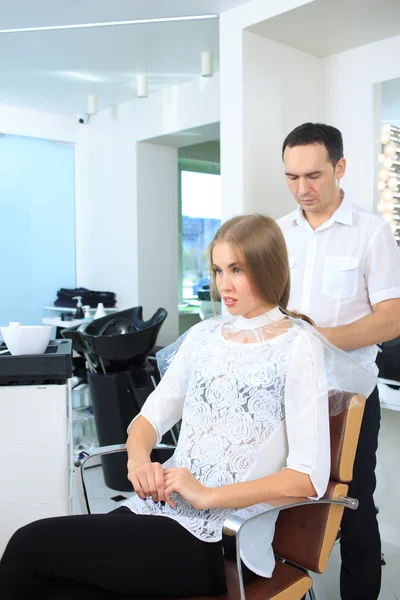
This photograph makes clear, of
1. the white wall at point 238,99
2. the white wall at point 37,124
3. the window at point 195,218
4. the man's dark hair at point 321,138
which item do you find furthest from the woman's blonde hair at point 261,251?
the window at point 195,218

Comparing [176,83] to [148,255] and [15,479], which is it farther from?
[15,479]

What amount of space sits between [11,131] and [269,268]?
4.19 meters

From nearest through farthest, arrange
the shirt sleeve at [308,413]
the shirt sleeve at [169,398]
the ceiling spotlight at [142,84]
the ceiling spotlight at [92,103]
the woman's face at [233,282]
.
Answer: the shirt sleeve at [308,413], the woman's face at [233,282], the shirt sleeve at [169,398], the ceiling spotlight at [142,84], the ceiling spotlight at [92,103]

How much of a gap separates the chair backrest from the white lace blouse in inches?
Result: 4.3

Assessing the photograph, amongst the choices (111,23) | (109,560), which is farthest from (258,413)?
(111,23)

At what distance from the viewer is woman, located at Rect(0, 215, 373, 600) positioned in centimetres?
120

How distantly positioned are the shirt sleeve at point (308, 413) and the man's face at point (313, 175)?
2.11 feet

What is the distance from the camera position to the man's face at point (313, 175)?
1824 mm

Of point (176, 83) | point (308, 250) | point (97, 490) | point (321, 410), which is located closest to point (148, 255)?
point (176, 83)

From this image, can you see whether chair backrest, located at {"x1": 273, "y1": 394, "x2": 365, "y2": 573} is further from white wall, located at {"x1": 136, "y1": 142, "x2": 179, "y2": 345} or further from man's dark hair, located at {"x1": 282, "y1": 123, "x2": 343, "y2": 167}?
white wall, located at {"x1": 136, "y1": 142, "x2": 179, "y2": 345}

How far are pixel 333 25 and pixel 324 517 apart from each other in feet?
7.17

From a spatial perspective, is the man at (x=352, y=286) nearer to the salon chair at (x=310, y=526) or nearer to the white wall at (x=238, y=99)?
the salon chair at (x=310, y=526)

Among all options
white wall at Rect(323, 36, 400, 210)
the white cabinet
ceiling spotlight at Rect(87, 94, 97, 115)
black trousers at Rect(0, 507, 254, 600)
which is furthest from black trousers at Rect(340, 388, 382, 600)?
ceiling spotlight at Rect(87, 94, 97, 115)

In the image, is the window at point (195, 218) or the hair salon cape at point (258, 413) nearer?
the hair salon cape at point (258, 413)
